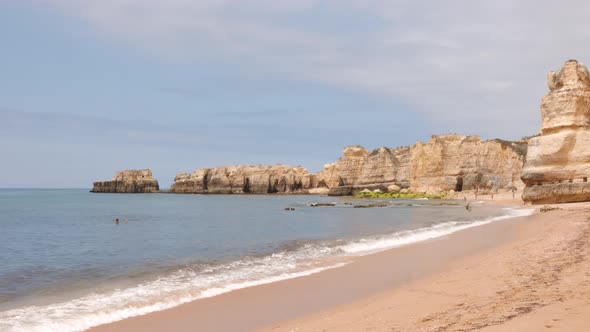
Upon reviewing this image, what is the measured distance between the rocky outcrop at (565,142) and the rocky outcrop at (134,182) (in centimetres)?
12445

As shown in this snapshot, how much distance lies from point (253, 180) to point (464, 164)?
58.2 m

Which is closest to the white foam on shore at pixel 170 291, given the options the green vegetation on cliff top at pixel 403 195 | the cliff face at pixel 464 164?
the green vegetation on cliff top at pixel 403 195

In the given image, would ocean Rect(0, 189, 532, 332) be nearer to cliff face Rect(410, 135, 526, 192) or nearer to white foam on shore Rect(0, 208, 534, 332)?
white foam on shore Rect(0, 208, 534, 332)

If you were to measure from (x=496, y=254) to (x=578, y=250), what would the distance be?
219cm

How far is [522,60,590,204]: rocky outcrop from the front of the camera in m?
33.8

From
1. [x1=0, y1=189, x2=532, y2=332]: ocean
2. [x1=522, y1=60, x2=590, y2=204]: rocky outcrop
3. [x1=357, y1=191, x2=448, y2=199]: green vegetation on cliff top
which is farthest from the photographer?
[x1=357, y1=191, x2=448, y2=199]: green vegetation on cliff top

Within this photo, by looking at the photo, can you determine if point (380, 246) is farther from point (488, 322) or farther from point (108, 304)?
point (488, 322)

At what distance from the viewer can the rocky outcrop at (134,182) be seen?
143625mm

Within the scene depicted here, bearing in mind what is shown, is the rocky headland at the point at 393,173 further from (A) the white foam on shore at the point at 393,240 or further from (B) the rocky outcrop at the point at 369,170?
(A) the white foam on shore at the point at 393,240

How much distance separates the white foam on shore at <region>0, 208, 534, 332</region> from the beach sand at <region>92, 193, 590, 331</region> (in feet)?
1.58

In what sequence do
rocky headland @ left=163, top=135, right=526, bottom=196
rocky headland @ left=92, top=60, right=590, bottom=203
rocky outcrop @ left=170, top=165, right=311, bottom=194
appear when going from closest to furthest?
rocky headland @ left=92, top=60, right=590, bottom=203 < rocky headland @ left=163, top=135, right=526, bottom=196 < rocky outcrop @ left=170, top=165, right=311, bottom=194

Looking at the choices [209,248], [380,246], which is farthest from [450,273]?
[209,248]

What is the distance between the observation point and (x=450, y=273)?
38.1 ft

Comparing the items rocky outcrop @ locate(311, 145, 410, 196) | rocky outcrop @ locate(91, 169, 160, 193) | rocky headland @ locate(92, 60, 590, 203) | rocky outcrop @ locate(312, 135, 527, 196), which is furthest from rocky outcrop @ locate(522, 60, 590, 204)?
rocky outcrop @ locate(91, 169, 160, 193)
